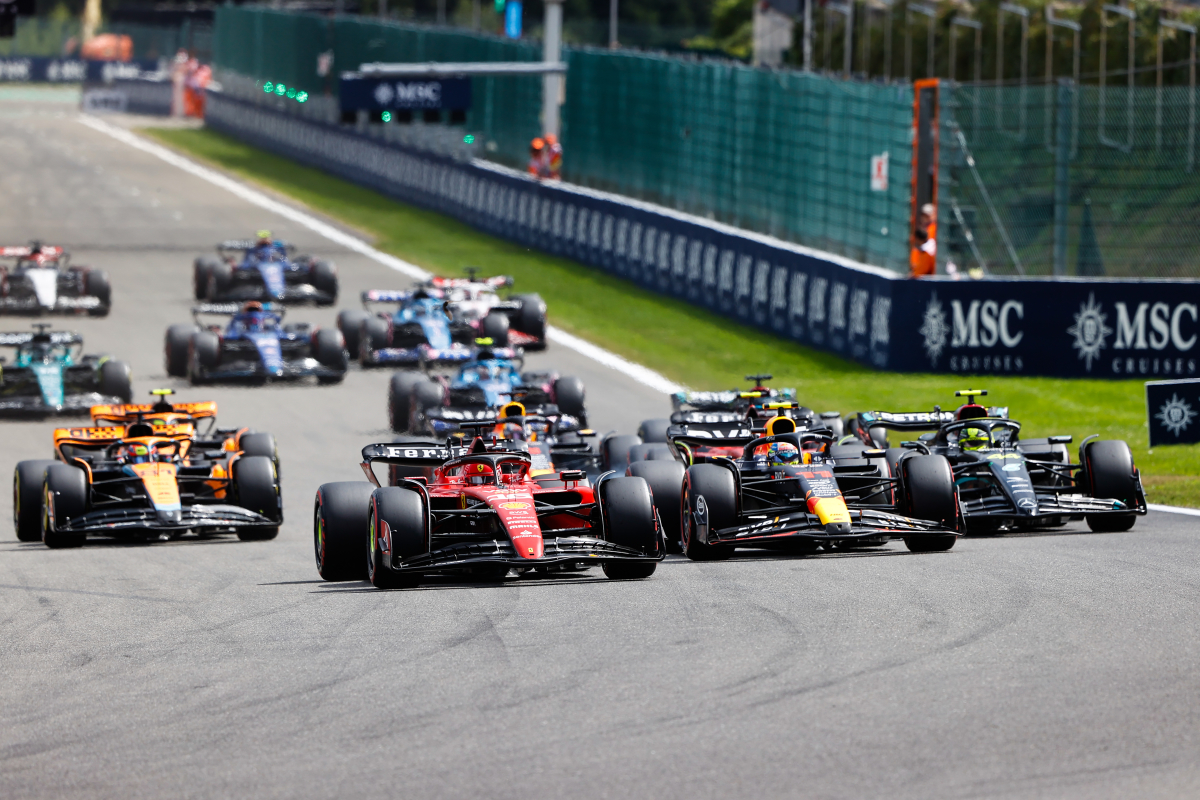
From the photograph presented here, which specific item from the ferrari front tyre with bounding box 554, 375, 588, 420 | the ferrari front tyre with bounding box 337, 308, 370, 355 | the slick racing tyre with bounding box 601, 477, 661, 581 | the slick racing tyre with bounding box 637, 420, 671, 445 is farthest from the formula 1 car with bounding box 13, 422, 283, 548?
the ferrari front tyre with bounding box 337, 308, 370, 355

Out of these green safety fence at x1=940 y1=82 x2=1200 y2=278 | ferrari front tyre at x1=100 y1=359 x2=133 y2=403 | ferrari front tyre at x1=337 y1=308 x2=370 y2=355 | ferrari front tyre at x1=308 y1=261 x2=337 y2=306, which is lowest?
ferrari front tyre at x1=100 y1=359 x2=133 y2=403

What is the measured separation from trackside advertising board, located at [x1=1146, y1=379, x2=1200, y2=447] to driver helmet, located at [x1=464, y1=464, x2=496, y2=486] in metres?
8.68

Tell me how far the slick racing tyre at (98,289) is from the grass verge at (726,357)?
7.26 meters

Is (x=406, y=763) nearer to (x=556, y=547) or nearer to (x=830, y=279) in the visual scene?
(x=556, y=547)

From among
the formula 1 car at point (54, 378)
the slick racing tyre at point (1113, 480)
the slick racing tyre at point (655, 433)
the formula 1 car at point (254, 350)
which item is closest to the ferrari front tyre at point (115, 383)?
the formula 1 car at point (54, 378)

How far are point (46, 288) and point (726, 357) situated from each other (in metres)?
11.9

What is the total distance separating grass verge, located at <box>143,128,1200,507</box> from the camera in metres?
24.9

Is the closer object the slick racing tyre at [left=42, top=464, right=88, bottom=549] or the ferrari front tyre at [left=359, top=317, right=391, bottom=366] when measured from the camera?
the slick racing tyre at [left=42, top=464, right=88, bottom=549]

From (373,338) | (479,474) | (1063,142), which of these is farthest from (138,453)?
(1063,142)

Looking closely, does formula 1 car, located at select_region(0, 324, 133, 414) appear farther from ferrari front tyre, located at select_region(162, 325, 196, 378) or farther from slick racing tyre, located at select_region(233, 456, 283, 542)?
slick racing tyre, located at select_region(233, 456, 283, 542)

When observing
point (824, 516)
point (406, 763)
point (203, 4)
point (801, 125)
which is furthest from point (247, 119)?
point (406, 763)

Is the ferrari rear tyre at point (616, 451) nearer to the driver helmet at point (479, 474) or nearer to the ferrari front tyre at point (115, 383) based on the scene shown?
the driver helmet at point (479, 474)

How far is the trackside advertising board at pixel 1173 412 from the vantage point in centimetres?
2130

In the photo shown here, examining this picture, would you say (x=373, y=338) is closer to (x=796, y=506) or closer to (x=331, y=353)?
(x=331, y=353)
